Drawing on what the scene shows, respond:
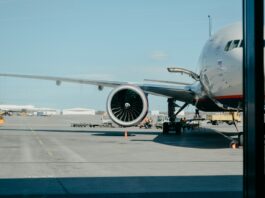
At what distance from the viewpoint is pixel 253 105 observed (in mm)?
3215

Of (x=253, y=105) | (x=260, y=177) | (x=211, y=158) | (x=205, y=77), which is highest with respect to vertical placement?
(x=205, y=77)

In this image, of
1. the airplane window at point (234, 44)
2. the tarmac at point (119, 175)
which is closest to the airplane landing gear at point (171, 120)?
the airplane window at point (234, 44)

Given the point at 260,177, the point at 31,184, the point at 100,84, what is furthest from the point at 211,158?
the point at 100,84

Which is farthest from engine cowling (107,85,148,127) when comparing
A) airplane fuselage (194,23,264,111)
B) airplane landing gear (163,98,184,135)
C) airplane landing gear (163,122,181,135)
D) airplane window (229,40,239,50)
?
airplane landing gear (163,122,181,135)

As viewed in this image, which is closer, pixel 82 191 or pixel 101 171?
pixel 82 191

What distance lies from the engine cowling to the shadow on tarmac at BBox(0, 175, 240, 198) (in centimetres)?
1040

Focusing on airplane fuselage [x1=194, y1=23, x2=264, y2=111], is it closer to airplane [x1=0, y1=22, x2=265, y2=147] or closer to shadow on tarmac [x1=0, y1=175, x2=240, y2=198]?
airplane [x1=0, y1=22, x2=265, y2=147]

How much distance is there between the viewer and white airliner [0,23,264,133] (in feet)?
44.4

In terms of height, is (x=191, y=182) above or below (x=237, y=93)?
below

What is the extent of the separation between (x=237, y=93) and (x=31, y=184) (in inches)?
312

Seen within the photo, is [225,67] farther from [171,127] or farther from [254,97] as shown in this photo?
[171,127]

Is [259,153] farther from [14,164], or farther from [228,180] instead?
[14,164]

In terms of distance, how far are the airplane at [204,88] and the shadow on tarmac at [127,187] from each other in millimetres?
5393

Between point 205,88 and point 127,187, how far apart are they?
984cm
